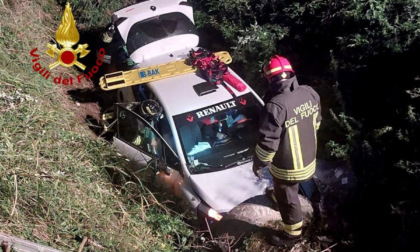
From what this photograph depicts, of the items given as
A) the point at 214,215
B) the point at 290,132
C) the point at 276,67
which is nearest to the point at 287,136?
the point at 290,132

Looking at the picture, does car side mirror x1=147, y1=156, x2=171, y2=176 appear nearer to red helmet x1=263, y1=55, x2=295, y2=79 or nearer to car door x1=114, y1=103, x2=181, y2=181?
car door x1=114, y1=103, x2=181, y2=181

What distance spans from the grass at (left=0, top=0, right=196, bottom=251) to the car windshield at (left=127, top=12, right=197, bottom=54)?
1.54m

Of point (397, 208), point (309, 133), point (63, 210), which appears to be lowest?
point (397, 208)

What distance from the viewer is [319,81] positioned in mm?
7910

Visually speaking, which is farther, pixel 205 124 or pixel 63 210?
pixel 205 124

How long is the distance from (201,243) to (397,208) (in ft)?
6.98

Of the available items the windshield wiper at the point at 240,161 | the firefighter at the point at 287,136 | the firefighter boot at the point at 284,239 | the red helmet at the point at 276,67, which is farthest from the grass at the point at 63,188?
the red helmet at the point at 276,67

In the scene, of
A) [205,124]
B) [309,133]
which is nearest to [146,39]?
[205,124]

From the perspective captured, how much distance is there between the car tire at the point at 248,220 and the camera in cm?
567

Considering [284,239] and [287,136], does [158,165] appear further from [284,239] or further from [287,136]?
[287,136]

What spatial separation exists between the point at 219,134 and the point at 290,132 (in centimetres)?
184

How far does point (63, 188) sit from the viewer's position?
19.0ft

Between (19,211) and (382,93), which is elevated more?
(19,211)

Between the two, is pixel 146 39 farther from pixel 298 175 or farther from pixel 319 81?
pixel 298 175
